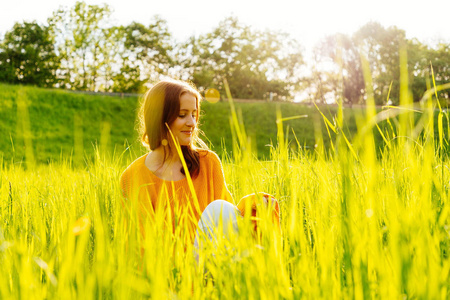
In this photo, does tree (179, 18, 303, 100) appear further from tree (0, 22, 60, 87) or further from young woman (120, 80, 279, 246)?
young woman (120, 80, 279, 246)

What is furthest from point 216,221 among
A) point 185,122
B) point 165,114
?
point 165,114

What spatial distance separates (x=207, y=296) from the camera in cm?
119

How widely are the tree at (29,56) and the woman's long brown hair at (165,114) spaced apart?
28.7 metres

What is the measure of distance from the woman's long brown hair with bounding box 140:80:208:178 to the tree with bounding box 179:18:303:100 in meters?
29.2

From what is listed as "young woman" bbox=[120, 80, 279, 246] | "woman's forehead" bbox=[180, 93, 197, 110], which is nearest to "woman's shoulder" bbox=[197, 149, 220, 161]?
"young woman" bbox=[120, 80, 279, 246]

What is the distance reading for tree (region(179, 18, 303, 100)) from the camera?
33.1m

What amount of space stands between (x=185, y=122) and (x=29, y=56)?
30036mm

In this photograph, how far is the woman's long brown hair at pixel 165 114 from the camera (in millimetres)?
2449

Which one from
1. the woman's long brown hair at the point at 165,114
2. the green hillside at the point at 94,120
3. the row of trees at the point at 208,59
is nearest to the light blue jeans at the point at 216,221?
the woman's long brown hair at the point at 165,114

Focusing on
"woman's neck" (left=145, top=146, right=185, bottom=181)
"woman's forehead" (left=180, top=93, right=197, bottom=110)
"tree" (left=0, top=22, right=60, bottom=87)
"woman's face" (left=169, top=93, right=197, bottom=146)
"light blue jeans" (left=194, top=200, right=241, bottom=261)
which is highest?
"tree" (left=0, top=22, right=60, bottom=87)

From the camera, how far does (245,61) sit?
112ft

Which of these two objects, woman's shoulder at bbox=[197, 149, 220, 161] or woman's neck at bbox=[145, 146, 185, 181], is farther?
woman's shoulder at bbox=[197, 149, 220, 161]

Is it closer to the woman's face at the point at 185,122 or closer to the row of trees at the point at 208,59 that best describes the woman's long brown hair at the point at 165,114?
the woman's face at the point at 185,122

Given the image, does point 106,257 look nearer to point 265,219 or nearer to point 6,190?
point 265,219
